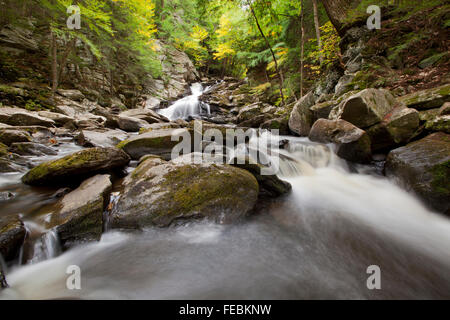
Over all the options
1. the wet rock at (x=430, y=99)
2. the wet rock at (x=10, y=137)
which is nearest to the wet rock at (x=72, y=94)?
the wet rock at (x=10, y=137)

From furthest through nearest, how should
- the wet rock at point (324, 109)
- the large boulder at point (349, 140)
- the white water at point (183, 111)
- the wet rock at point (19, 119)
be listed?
the white water at point (183, 111) < the wet rock at point (324, 109) < the wet rock at point (19, 119) < the large boulder at point (349, 140)

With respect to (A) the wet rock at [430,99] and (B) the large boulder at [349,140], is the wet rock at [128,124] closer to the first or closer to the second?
(B) the large boulder at [349,140]

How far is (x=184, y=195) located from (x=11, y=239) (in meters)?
1.66

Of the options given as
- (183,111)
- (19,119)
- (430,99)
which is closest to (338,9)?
(430,99)

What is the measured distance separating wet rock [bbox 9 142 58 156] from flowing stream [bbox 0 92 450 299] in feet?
7.81

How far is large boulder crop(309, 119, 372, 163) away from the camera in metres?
3.96

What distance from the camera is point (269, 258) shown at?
77.7 inches

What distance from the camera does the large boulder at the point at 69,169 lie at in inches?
110

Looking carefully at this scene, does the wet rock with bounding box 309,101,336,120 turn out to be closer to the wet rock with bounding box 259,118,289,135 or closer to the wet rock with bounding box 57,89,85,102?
the wet rock with bounding box 259,118,289,135

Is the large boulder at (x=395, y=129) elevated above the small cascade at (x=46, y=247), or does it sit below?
above

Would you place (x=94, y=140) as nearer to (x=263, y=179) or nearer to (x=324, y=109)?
(x=263, y=179)

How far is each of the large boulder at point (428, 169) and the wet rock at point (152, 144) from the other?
15.1ft
